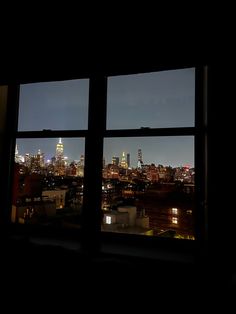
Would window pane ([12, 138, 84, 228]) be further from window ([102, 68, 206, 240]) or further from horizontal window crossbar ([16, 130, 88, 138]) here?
window ([102, 68, 206, 240])

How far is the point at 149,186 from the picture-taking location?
2865mm

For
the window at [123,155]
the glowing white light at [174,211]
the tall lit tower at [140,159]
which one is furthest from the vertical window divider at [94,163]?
the glowing white light at [174,211]

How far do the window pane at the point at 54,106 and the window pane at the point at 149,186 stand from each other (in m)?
0.54

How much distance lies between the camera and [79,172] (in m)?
3.06

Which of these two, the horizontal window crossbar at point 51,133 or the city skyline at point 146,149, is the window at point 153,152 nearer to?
the city skyline at point 146,149

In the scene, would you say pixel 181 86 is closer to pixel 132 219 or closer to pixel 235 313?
pixel 132 219

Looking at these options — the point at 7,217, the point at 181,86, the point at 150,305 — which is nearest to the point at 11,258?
the point at 7,217

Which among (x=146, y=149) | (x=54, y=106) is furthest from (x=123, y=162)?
(x=54, y=106)

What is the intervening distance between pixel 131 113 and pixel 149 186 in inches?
32.6

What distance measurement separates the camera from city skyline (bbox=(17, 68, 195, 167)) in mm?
2701

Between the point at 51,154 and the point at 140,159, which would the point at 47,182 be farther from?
the point at 140,159

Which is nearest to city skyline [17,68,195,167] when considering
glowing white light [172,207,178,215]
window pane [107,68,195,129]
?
window pane [107,68,195,129]

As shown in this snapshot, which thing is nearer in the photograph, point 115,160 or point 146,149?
point 146,149

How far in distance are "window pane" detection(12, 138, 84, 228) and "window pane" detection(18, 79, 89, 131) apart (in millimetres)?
195
